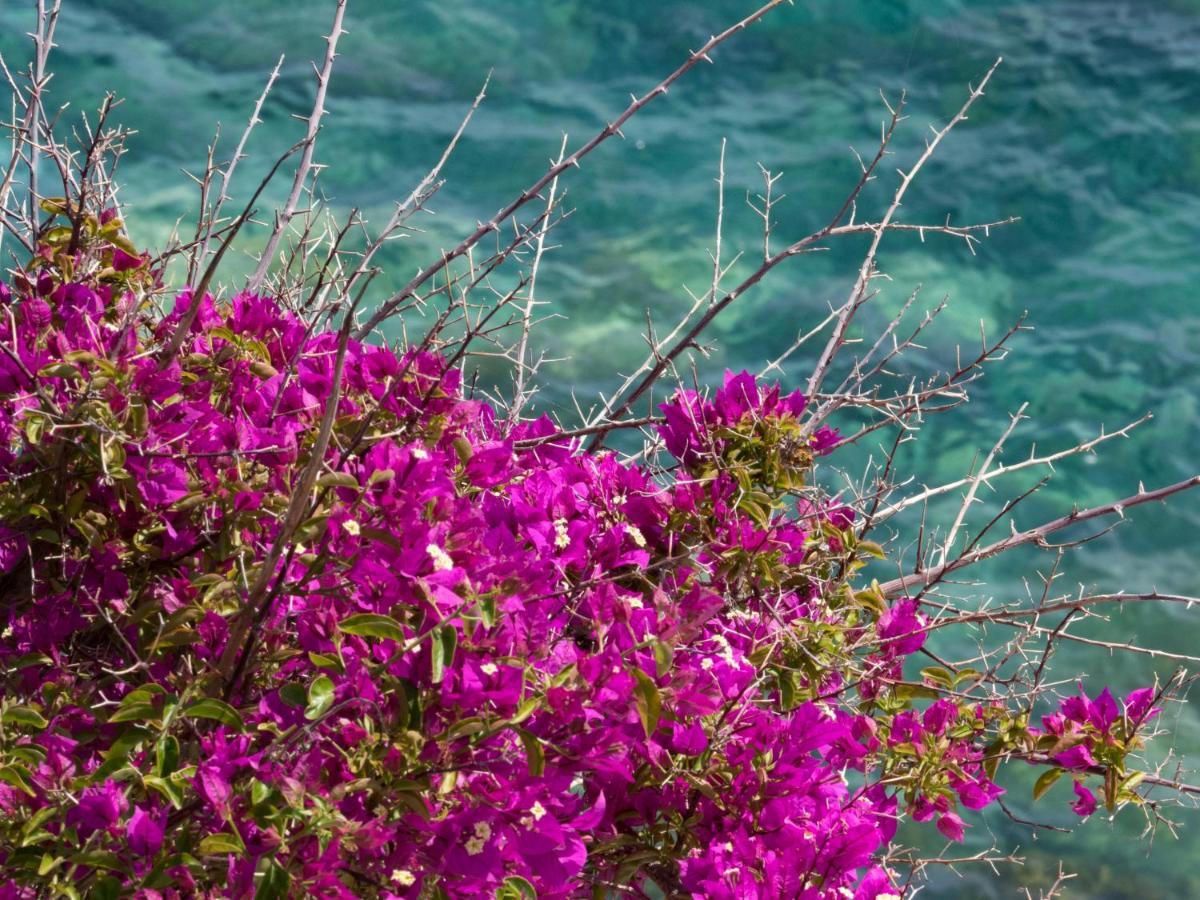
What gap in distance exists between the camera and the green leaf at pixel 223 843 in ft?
2.47

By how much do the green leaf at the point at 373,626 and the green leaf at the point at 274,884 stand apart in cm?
13

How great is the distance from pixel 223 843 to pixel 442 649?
0.54 feet

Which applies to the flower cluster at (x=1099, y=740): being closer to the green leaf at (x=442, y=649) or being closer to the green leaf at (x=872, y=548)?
the green leaf at (x=872, y=548)

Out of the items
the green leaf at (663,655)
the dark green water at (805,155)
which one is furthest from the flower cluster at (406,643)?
the dark green water at (805,155)

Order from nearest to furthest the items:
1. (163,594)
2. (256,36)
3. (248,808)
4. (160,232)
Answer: (248,808) → (163,594) → (160,232) → (256,36)

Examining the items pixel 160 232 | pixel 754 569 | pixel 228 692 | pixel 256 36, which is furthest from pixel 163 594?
pixel 256 36

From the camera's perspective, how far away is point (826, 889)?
94cm

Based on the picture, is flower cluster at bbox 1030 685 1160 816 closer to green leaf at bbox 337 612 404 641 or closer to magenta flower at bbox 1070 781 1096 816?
magenta flower at bbox 1070 781 1096 816

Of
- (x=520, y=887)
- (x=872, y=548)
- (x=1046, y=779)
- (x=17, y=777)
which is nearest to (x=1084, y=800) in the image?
(x=1046, y=779)

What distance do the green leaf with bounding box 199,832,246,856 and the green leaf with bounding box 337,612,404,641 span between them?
13 cm

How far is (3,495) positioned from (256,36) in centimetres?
553

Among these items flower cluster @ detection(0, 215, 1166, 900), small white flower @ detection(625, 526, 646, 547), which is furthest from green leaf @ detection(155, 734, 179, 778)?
small white flower @ detection(625, 526, 646, 547)

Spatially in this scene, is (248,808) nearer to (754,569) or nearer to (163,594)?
(163,594)

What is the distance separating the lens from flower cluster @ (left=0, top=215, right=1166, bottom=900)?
0.79 m
